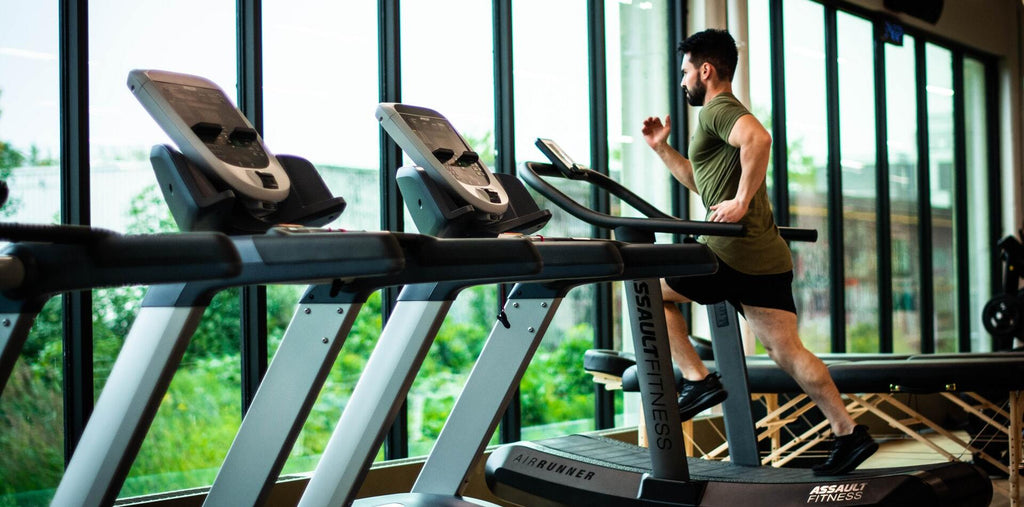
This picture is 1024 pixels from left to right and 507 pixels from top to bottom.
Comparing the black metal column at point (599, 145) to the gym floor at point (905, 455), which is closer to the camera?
the black metal column at point (599, 145)

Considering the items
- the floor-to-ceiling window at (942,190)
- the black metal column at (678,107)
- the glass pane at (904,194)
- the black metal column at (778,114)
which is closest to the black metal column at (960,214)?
the floor-to-ceiling window at (942,190)

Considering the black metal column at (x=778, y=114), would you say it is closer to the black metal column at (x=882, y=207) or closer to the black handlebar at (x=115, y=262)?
the black metal column at (x=882, y=207)

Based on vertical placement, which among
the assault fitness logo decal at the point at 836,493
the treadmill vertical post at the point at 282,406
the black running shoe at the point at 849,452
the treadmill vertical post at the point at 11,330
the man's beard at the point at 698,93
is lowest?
the assault fitness logo decal at the point at 836,493

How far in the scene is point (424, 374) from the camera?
4.48 metres

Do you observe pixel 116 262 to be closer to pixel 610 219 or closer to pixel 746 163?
pixel 610 219

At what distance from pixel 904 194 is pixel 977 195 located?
1423 millimetres

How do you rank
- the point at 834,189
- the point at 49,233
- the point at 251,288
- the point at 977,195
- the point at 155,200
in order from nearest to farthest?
the point at 49,233 → the point at 155,200 → the point at 251,288 → the point at 834,189 → the point at 977,195

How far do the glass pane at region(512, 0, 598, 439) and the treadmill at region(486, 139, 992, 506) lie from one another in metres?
1.57

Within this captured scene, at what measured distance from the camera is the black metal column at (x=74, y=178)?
130 inches

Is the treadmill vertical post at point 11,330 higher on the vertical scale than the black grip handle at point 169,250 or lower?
lower

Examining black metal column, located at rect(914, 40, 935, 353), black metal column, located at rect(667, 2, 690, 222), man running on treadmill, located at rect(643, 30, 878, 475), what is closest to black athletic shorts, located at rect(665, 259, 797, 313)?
man running on treadmill, located at rect(643, 30, 878, 475)

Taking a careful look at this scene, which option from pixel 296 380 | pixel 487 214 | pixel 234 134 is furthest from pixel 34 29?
pixel 296 380

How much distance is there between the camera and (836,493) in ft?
9.48

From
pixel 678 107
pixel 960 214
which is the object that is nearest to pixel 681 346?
pixel 678 107
